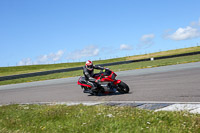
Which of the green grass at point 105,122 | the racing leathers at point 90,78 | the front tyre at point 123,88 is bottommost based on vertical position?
the green grass at point 105,122

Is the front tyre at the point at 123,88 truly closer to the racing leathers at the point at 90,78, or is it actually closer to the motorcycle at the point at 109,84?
the motorcycle at the point at 109,84

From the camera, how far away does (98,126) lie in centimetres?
537

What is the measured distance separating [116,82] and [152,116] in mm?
5305

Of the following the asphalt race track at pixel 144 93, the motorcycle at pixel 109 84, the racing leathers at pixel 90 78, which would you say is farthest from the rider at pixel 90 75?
the asphalt race track at pixel 144 93

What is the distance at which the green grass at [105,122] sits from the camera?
4.81 m

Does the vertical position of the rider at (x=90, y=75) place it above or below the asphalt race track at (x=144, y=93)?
above

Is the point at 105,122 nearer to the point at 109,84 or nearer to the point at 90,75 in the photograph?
the point at 109,84

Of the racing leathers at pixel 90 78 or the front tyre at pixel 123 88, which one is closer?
the front tyre at pixel 123 88

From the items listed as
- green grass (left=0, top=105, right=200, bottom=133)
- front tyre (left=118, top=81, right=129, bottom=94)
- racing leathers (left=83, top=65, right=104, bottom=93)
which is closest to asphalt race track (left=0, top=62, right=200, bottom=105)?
front tyre (left=118, top=81, right=129, bottom=94)

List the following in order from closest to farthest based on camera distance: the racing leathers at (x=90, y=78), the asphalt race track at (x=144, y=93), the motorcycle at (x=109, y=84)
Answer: the asphalt race track at (x=144, y=93)
the motorcycle at (x=109, y=84)
the racing leathers at (x=90, y=78)

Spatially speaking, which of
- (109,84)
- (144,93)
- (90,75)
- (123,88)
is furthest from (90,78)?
(144,93)

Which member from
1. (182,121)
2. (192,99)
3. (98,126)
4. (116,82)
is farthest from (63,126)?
(116,82)

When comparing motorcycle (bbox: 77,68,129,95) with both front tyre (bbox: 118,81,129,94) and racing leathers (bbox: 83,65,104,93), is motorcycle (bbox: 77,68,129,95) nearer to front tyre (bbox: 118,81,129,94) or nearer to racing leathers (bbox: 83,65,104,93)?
front tyre (bbox: 118,81,129,94)

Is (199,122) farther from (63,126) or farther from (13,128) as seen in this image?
(13,128)
